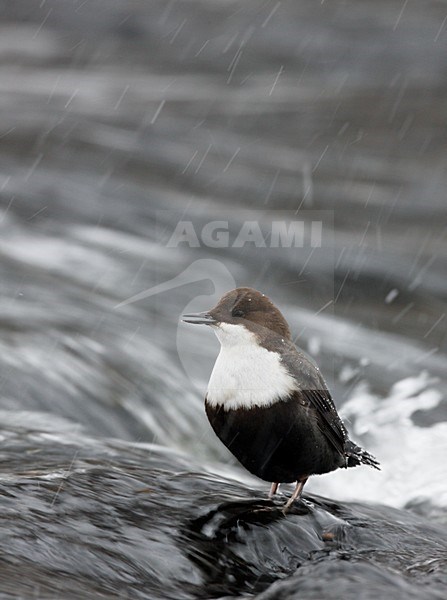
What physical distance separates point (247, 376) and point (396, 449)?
3.04m

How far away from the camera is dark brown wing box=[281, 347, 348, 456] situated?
366 centimetres

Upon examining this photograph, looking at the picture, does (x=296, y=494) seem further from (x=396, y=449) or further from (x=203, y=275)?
(x=203, y=275)

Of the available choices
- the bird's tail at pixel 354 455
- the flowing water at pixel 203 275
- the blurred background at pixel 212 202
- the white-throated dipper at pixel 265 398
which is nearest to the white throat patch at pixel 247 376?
the white-throated dipper at pixel 265 398

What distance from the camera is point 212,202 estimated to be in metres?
9.97

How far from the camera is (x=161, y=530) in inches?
136

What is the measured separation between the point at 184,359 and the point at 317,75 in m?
6.24

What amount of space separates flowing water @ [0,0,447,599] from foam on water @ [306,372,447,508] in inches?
0.7

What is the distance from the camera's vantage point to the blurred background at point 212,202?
21.3 ft

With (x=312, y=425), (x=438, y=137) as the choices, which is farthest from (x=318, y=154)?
(x=312, y=425)

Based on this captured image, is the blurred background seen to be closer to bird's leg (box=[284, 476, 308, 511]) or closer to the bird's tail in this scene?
the bird's tail

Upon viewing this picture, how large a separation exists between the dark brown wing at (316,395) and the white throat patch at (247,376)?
0.16ft

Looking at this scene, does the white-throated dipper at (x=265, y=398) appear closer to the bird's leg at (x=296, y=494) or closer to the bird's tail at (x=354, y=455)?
the bird's leg at (x=296, y=494)

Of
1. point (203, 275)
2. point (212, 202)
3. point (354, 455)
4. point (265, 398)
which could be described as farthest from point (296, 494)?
point (212, 202)

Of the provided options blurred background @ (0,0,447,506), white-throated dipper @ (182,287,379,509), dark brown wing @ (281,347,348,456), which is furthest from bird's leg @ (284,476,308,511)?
blurred background @ (0,0,447,506)
